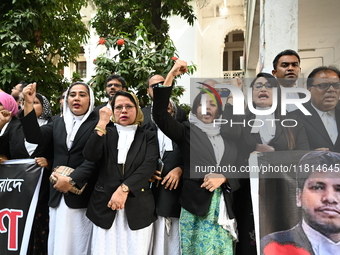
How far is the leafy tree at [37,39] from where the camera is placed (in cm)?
504

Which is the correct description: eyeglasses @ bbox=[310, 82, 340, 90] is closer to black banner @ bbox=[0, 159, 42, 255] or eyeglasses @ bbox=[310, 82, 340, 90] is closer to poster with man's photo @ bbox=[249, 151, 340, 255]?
poster with man's photo @ bbox=[249, 151, 340, 255]

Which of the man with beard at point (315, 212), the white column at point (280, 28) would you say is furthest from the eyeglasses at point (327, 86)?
the white column at point (280, 28)

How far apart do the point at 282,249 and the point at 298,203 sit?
Result: 1.02ft

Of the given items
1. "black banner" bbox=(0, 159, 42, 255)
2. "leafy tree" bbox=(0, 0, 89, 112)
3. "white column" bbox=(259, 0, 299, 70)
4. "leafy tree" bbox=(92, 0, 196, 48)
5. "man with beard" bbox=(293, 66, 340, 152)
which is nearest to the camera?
"man with beard" bbox=(293, 66, 340, 152)

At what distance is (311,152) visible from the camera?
2117 millimetres

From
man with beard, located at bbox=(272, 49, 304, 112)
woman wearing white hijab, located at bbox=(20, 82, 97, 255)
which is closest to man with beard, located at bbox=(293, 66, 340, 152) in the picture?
man with beard, located at bbox=(272, 49, 304, 112)

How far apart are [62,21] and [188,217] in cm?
496

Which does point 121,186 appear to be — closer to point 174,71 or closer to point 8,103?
point 174,71

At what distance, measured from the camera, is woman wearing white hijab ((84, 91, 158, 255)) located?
7.89ft

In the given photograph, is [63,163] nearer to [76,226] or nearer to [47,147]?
[47,147]

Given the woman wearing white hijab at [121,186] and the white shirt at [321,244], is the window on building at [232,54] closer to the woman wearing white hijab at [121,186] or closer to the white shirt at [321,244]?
the woman wearing white hijab at [121,186]

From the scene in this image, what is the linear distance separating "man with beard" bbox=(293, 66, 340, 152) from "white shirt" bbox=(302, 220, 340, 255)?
0.58 meters

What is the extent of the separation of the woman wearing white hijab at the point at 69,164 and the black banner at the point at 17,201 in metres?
0.31

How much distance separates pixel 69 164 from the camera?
2.66m
